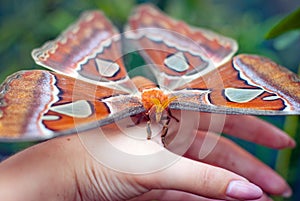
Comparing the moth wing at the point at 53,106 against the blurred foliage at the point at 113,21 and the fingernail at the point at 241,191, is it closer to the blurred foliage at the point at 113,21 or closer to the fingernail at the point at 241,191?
the fingernail at the point at 241,191

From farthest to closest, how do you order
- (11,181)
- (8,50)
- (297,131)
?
1. (8,50)
2. (297,131)
3. (11,181)

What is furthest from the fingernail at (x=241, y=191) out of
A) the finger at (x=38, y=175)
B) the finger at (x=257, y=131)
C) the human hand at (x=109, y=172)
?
the finger at (x=257, y=131)

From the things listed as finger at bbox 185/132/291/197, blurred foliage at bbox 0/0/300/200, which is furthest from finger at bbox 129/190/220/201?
blurred foliage at bbox 0/0/300/200

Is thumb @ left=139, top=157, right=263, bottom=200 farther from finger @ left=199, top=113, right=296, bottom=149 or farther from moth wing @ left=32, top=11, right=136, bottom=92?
finger @ left=199, top=113, right=296, bottom=149

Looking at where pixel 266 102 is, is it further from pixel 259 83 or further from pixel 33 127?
pixel 33 127

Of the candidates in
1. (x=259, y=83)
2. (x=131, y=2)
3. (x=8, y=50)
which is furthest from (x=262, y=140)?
(x=8, y=50)

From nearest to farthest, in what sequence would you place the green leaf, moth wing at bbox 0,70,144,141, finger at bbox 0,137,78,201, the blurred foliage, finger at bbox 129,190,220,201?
moth wing at bbox 0,70,144,141
finger at bbox 0,137,78,201
the green leaf
finger at bbox 129,190,220,201
the blurred foliage

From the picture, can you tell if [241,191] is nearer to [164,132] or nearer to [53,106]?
[164,132]
